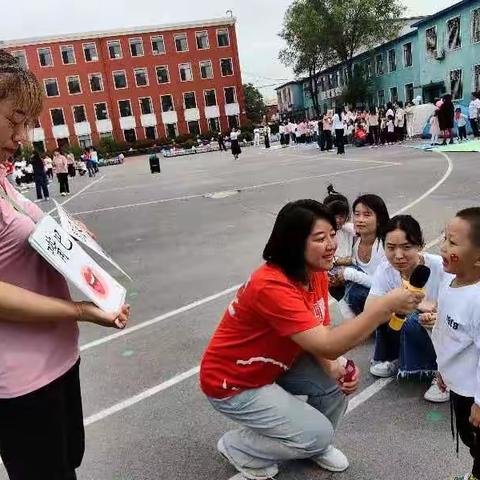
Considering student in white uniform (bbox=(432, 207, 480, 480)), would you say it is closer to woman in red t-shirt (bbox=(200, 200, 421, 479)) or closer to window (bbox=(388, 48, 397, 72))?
woman in red t-shirt (bbox=(200, 200, 421, 479))

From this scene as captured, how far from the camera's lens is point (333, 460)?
2514 millimetres

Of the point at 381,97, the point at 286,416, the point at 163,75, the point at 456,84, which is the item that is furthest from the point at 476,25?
the point at 163,75

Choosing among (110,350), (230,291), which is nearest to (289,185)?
(230,291)

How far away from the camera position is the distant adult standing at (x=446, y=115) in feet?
55.5

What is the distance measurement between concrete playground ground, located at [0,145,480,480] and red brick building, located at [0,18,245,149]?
4672cm

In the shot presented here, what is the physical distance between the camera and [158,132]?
55406mm

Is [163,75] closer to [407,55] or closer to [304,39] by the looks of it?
[304,39]

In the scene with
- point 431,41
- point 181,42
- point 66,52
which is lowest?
point 431,41

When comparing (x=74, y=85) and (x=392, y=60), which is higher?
(x=74, y=85)

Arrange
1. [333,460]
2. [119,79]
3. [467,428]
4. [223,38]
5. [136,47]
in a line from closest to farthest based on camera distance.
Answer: [467,428] → [333,460] → [136,47] → [119,79] → [223,38]

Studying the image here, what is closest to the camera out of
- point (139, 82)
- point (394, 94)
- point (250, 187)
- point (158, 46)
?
point (250, 187)

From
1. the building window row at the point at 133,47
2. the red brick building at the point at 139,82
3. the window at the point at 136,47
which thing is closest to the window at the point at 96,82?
the red brick building at the point at 139,82

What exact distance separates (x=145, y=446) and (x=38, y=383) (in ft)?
4.90

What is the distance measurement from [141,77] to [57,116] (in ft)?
32.3
